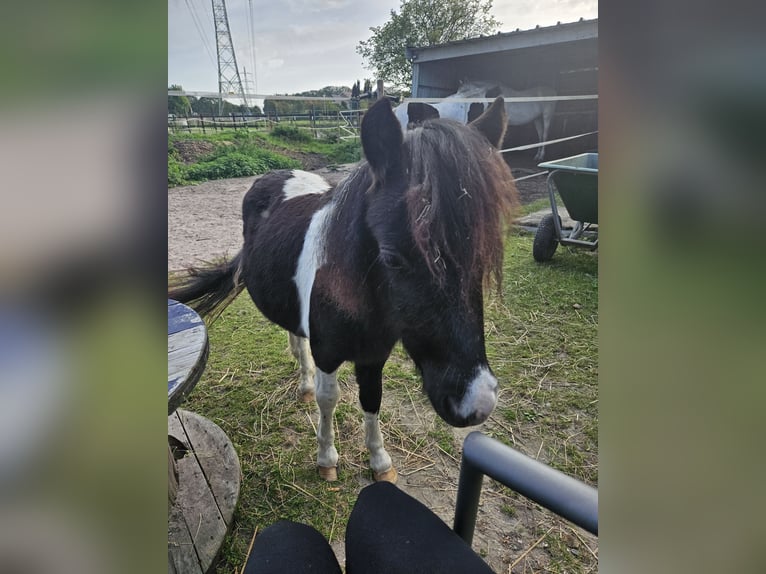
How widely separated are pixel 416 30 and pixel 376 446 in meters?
0.98

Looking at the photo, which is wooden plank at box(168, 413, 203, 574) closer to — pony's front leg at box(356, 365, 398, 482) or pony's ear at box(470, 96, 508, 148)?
pony's front leg at box(356, 365, 398, 482)

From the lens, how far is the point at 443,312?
0.64 m

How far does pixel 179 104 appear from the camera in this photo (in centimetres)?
72

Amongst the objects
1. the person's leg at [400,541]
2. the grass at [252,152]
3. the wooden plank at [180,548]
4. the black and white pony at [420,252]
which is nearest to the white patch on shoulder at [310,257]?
the black and white pony at [420,252]

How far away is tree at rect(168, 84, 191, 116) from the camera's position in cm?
71

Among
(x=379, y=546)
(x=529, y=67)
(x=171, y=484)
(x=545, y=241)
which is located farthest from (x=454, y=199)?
(x=171, y=484)

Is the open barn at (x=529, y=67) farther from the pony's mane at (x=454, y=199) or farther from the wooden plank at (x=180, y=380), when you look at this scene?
the wooden plank at (x=180, y=380)

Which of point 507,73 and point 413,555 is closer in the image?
point 413,555

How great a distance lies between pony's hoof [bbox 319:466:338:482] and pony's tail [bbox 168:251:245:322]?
53 centimetres

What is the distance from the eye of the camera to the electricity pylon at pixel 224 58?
688mm

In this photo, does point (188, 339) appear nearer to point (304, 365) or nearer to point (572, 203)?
point (304, 365)
